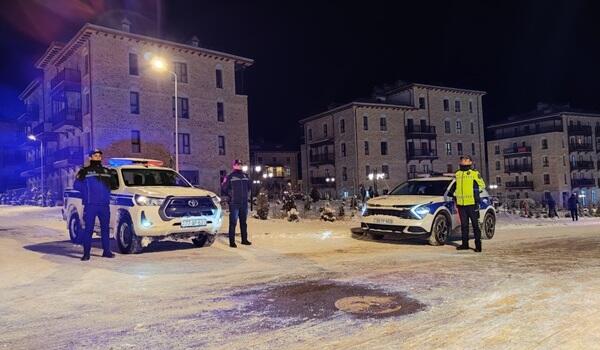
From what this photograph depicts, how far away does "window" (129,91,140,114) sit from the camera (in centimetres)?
3541

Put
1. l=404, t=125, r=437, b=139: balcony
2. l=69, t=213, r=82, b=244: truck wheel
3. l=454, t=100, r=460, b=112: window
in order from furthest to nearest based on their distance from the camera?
l=454, t=100, r=460, b=112: window
l=404, t=125, r=437, b=139: balcony
l=69, t=213, r=82, b=244: truck wheel

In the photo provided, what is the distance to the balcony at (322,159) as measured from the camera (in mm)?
56844

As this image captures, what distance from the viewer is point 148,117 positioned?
36375 mm

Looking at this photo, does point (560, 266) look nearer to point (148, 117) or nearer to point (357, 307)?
point (357, 307)

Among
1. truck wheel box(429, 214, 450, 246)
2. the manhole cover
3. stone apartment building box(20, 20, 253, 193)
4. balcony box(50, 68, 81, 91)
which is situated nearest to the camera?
the manhole cover

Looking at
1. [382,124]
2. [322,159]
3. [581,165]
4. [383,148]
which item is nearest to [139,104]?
[322,159]

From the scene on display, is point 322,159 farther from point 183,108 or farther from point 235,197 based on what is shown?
point 235,197

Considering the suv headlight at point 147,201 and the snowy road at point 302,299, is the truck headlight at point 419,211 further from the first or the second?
the suv headlight at point 147,201

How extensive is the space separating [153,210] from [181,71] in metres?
31.3

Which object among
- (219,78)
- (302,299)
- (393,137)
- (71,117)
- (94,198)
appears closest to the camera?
(302,299)

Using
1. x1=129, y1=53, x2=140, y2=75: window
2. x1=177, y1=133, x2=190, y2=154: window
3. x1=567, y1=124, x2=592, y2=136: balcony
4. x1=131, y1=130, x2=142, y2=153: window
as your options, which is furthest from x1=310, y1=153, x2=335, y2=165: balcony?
x1=567, y1=124, x2=592, y2=136: balcony

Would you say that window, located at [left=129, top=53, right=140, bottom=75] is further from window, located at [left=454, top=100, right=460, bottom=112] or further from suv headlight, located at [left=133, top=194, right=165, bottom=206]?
window, located at [left=454, top=100, right=460, bottom=112]

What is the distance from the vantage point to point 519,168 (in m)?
66.9

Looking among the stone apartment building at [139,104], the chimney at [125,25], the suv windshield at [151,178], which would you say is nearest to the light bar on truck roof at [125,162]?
the suv windshield at [151,178]
